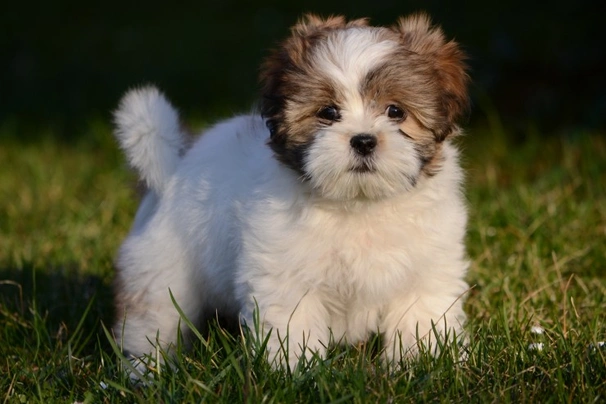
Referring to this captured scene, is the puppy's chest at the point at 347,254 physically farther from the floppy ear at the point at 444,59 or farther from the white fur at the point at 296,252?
the floppy ear at the point at 444,59

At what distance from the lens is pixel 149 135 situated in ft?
15.0

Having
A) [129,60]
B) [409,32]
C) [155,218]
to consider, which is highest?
[409,32]

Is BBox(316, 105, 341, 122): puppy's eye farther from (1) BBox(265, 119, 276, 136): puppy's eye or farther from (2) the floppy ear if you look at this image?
(2) the floppy ear

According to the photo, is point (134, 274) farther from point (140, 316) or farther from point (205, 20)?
point (205, 20)

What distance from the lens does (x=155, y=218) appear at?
15.1 feet

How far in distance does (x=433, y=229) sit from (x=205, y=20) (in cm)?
1150

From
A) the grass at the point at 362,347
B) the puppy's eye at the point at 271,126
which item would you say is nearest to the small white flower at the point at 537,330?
the grass at the point at 362,347

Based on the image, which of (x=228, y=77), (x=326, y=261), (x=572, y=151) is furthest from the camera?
(x=228, y=77)

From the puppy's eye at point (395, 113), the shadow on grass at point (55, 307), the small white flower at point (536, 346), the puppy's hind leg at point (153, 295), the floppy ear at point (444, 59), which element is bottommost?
the shadow on grass at point (55, 307)

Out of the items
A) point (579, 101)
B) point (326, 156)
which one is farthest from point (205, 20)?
point (326, 156)

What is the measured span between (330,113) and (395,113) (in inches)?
10.0

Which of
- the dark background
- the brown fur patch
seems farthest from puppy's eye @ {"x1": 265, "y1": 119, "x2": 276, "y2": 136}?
the dark background

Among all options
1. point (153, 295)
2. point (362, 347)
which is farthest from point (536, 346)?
point (153, 295)

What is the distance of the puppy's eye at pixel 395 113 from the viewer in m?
3.86
